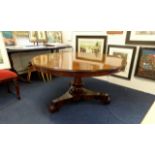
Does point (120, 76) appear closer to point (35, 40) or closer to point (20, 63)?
point (35, 40)

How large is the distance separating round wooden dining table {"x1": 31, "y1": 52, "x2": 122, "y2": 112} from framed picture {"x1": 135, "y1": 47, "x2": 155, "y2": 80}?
0.59 metres

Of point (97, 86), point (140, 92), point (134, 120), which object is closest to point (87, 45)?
point (97, 86)

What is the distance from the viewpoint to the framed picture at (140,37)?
192 cm

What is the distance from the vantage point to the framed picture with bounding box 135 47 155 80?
6.51 ft

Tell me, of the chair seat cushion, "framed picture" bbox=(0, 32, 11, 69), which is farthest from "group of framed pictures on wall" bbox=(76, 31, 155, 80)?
"framed picture" bbox=(0, 32, 11, 69)

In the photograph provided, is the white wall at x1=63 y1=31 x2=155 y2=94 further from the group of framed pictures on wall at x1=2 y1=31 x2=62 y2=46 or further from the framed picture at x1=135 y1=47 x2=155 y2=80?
the group of framed pictures on wall at x1=2 y1=31 x2=62 y2=46

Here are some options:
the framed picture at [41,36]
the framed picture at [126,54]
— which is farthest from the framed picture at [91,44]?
the framed picture at [41,36]

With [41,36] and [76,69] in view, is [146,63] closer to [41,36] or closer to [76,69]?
[76,69]

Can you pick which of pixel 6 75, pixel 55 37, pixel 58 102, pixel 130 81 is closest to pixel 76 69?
pixel 58 102

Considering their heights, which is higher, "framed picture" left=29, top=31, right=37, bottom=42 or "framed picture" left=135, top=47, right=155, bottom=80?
"framed picture" left=29, top=31, right=37, bottom=42

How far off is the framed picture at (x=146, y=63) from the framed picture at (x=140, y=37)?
10 cm

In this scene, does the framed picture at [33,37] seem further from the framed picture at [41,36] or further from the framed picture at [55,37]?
the framed picture at [55,37]

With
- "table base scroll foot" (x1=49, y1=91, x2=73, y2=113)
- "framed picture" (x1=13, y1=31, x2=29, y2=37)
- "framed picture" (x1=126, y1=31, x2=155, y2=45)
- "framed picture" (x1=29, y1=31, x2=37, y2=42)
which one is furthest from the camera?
"framed picture" (x1=29, y1=31, x2=37, y2=42)

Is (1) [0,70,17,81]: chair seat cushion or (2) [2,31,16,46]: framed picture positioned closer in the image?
(1) [0,70,17,81]: chair seat cushion
